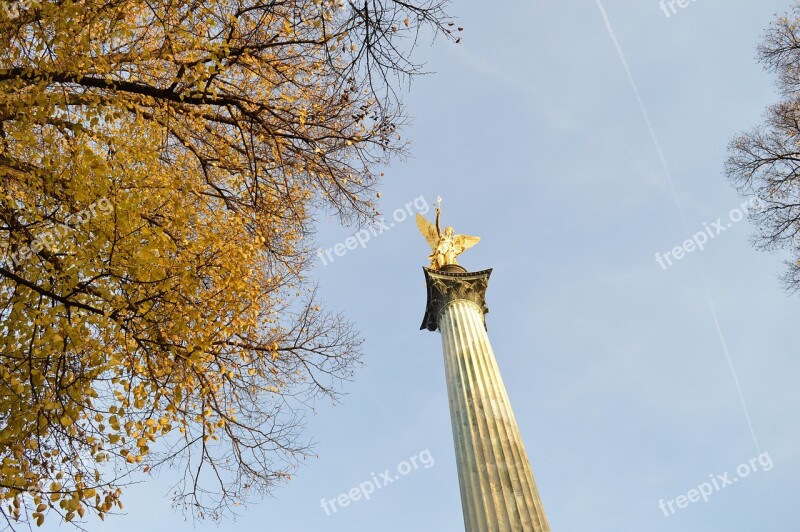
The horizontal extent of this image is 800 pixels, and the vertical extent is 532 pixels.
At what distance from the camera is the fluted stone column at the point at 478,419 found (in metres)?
10.6

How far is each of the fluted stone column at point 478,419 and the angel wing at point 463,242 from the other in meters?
2.40

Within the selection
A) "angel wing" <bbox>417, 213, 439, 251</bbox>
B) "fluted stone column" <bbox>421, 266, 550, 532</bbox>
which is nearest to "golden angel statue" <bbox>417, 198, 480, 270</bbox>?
"angel wing" <bbox>417, 213, 439, 251</bbox>

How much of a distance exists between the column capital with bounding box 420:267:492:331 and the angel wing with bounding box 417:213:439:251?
256cm

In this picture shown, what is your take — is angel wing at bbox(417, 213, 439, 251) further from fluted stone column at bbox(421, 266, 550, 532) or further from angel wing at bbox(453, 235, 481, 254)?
fluted stone column at bbox(421, 266, 550, 532)

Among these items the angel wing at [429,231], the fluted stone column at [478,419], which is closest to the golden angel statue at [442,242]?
the angel wing at [429,231]

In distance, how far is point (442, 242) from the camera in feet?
62.5

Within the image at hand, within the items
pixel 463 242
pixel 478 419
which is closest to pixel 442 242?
pixel 463 242

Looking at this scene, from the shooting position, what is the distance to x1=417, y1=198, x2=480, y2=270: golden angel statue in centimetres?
1848

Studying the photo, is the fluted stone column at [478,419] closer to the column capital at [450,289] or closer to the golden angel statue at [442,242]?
the column capital at [450,289]

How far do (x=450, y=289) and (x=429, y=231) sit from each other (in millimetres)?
3987

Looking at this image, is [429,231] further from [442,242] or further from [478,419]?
[478,419]

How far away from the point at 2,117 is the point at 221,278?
300 cm

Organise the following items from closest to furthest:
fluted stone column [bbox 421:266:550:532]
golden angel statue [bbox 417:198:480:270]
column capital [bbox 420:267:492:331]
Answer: fluted stone column [bbox 421:266:550:532] < column capital [bbox 420:267:492:331] < golden angel statue [bbox 417:198:480:270]

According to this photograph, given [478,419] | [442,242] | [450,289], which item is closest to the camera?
[478,419]
